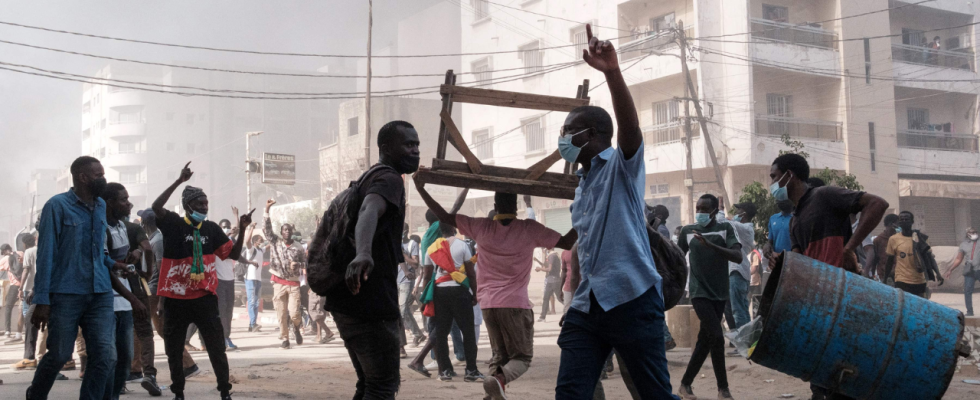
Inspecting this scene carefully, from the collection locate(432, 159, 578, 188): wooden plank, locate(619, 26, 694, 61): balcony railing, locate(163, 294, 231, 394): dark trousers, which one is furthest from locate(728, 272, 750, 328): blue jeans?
locate(619, 26, 694, 61): balcony railing

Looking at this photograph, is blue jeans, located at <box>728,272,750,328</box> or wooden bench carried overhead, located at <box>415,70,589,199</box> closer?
wooden bench carried overhead, located at <box>415,70,589,199</box>

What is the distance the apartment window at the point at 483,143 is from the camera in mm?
35531

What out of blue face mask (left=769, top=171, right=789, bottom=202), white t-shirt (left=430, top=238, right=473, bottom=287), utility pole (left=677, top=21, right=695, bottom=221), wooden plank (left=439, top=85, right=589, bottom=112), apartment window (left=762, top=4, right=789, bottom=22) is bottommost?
white t-shirt (left=430, top=238, right=473, bottom=287)

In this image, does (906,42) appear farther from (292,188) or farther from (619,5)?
(292,188)

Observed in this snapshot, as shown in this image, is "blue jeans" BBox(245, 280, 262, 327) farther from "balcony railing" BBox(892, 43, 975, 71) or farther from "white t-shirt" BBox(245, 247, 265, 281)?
"balcony railing" BBox(892, 43, 975, 71)

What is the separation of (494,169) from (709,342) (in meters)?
2.23

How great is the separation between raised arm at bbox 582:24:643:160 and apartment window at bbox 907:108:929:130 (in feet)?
100

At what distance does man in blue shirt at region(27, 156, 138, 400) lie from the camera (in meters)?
4.74

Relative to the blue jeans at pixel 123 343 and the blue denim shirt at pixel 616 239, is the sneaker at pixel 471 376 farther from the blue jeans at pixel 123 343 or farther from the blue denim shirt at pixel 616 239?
the blue denim shirt at pixel 616 239

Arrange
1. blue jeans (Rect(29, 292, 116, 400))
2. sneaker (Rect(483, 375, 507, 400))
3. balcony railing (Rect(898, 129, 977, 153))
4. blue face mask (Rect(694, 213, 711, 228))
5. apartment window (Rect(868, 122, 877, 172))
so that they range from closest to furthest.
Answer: sneaker (Rect(483, 375, 507, 400)), blue jeans (Rect(29, 292, 116, 400)), blue face mask (Rect(694, 213, 711, 228)), apartment window (Rect(868, 122, 877, 172)), balcony railing (Rect(898, 129, 977, 153))

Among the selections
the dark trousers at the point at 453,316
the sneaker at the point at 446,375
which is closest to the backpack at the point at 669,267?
the dark trousers at the point at 453,316

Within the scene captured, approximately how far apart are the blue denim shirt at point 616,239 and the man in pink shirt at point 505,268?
2.56 meters

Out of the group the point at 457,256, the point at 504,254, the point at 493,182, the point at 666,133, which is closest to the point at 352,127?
the point at 666,133

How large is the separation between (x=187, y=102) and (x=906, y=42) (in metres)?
66.4
